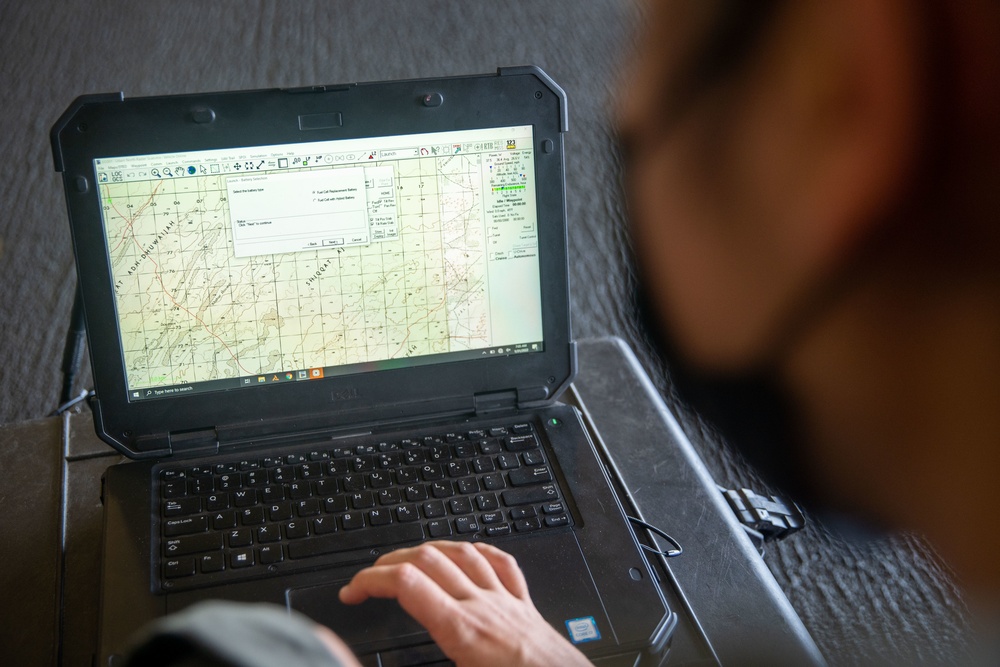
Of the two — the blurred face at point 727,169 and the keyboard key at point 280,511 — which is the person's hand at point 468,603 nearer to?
the keyboard key at point 280,511

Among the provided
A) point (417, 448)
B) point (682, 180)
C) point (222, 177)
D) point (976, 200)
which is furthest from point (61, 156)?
point (976, 200)

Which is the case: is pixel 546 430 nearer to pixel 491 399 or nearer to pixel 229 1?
pixel 491 399

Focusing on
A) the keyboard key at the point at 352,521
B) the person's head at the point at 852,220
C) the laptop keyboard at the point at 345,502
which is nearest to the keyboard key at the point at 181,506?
the laptop keyboard at the point at 345,502

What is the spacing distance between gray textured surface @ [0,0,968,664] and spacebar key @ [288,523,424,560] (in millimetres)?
517

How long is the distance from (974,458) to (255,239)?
0.53 metres

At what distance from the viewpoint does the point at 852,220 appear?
1.41 feet

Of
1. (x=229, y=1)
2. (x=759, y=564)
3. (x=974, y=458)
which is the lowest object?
(x=759, y=564)

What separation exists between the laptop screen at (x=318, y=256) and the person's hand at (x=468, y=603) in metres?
0.24

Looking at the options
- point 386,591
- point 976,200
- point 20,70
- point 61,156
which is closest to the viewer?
point 976,200

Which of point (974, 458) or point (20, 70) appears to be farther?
point (20, 70)

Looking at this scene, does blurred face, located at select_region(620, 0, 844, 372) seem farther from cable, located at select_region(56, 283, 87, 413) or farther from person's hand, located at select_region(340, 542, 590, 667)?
cable, located at select_region(56, 283, 87, 413)

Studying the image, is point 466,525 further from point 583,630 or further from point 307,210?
point 307,210

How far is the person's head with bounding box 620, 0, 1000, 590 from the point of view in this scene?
0.34 meters

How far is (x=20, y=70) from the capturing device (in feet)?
3.91
